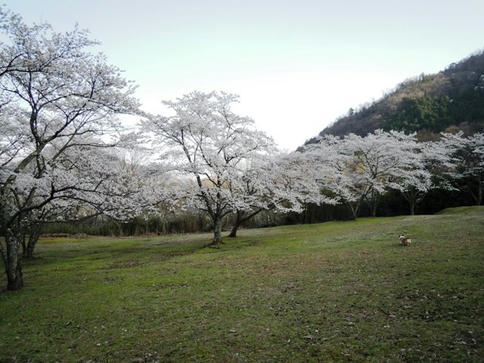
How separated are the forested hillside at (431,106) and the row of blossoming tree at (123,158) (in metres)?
17.8

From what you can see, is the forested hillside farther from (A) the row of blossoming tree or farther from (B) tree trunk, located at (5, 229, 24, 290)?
(B) tree trunk, located at (5, 229, 24, 290)

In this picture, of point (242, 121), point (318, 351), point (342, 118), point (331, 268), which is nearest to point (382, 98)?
point (342, 118)

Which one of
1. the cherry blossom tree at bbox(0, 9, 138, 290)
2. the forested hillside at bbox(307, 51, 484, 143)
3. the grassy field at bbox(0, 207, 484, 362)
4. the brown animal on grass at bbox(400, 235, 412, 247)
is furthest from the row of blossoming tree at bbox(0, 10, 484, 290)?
the forested hillside at bbox(307, 51, 484, 143)

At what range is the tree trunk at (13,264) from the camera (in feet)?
29.7

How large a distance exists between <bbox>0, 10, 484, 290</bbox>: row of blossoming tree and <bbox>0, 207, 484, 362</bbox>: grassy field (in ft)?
9.48

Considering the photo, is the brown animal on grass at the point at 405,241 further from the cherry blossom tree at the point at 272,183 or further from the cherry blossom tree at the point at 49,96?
the cherry blossom tree at the point at 49,96

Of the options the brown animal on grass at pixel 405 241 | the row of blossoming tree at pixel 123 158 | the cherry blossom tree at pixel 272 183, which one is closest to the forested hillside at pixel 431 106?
the row of blossoming tree at pixel 123 158

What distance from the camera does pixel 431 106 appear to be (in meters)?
51.6

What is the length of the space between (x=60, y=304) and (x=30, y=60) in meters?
6.14

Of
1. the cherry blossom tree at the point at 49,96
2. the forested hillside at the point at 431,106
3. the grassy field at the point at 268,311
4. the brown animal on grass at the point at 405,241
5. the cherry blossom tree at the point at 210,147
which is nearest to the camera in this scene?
the grassy field at the point at 268,311

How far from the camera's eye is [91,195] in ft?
32.8

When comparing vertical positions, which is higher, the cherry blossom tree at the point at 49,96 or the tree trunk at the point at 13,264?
the cherry blossom tree at the point at 49,96

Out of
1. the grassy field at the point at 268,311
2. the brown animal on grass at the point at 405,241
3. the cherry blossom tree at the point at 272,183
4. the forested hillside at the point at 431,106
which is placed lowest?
the grassy field at the point at 268,311

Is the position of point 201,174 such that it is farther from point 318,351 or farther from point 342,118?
point 342,118
